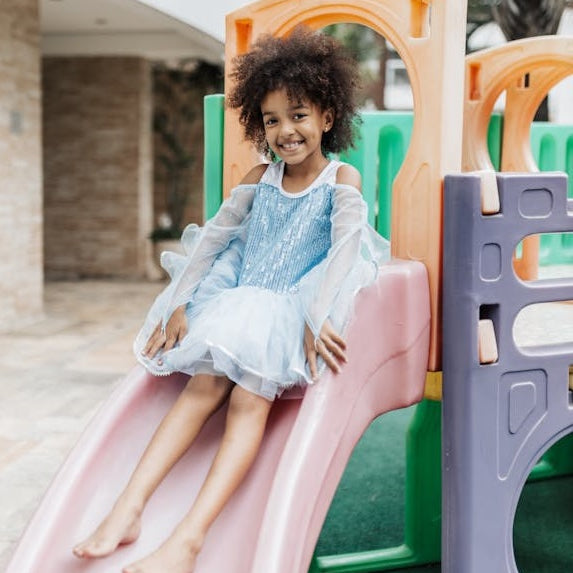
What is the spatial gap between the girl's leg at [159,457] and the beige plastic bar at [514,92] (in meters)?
1.52

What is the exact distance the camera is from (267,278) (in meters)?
2.06

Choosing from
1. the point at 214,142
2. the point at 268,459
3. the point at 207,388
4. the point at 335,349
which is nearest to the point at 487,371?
the point at 335,349

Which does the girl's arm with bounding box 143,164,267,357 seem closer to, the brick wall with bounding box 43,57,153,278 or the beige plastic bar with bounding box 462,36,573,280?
the beige plastic bar with bounding box 462,36,573,280

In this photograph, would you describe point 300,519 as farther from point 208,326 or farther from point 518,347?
point 518,347

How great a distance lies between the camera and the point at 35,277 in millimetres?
7070

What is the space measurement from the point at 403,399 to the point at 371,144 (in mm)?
1077

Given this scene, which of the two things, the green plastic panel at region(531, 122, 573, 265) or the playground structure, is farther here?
the green plastic panel at region(531, 122, 573, 265)

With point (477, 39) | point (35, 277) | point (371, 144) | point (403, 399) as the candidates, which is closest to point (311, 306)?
point (403, 399)

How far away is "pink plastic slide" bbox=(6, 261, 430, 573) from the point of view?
170 cm

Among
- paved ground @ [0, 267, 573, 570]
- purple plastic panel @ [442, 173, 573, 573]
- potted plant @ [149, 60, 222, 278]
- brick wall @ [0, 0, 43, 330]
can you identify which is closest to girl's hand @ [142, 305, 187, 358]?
purple plastic panel @ [442, 173, 573, 573]

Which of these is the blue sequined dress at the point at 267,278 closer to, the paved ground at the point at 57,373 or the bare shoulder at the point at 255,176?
the bare shoulder at the point at 255,176

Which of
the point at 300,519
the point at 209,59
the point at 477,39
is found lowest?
the point at 300,519

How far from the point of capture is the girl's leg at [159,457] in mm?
1706

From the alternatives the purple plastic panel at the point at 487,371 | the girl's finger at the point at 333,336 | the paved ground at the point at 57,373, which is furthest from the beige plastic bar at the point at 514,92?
the girl's finger at the point at 333,336
